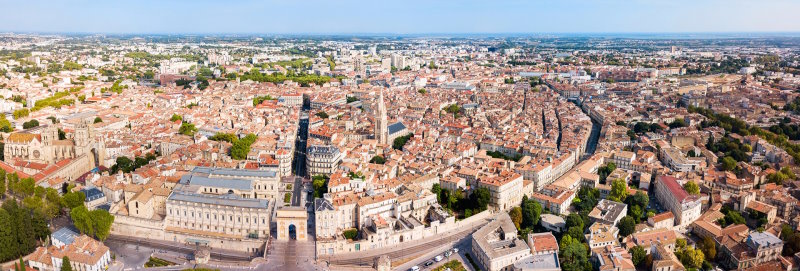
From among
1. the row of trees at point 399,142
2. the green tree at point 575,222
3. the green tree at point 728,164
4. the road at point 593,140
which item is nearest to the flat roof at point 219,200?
the green tree at point 575,222

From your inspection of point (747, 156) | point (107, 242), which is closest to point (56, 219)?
point (107, 242)

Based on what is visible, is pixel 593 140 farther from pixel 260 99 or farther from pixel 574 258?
pixel 260 99

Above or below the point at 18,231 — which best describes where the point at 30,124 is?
above

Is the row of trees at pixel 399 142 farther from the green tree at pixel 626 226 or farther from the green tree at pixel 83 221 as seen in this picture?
the green tree at pixel 83 221

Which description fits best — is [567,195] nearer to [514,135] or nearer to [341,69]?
[514,135]

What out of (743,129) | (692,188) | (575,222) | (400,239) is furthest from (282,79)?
(575,222)

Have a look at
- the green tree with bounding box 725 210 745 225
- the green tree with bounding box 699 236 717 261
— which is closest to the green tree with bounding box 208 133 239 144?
the green tree with bounding box 699 236 717 261

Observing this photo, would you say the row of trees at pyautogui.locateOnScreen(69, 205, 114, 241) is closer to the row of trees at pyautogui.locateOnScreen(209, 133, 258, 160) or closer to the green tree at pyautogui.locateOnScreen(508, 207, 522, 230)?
the row of trees at pyautogui.locateOnScreen(209, 133, 258, 160)
